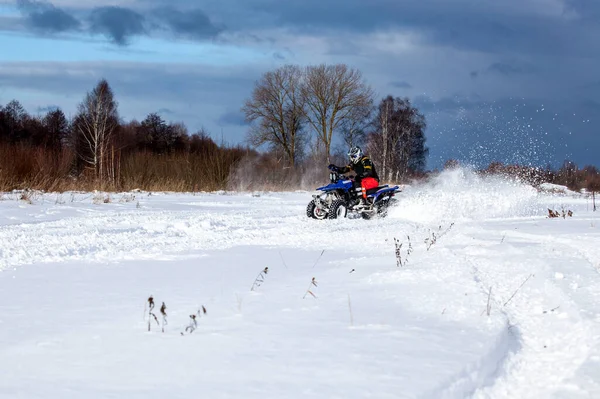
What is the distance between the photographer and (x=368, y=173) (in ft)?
44.2

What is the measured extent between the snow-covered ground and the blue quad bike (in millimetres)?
4071

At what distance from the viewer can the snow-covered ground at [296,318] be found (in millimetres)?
2902

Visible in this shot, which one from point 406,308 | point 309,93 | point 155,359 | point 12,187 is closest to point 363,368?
point 155,359

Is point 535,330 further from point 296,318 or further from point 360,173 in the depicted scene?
point 360,173

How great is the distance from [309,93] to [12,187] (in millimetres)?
35229

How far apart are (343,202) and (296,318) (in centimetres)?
903

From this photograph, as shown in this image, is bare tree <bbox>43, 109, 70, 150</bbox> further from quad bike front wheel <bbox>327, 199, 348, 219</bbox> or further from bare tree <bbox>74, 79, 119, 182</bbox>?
quad bike front wheel <bbox>327, 199, 348, 219</bbox>

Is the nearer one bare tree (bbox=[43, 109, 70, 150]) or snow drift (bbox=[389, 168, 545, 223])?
snow drift (bbox=[389, 168, 545, 223])

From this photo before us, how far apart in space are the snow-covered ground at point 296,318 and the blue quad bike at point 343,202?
13.4 feet

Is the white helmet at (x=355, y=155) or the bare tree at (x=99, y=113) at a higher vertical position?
the bare tree at (x=99, y=113)

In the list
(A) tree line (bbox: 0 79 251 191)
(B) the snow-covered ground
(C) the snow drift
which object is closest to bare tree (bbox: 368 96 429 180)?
(A) tree line (bbox: 0 79 251 191)

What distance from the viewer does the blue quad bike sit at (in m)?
12.8

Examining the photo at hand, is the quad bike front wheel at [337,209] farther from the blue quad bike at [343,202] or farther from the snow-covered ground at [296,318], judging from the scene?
the snow-covered ground at [296,318]

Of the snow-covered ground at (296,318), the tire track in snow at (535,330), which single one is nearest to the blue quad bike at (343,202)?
the snow-covered ground at (296,318)
